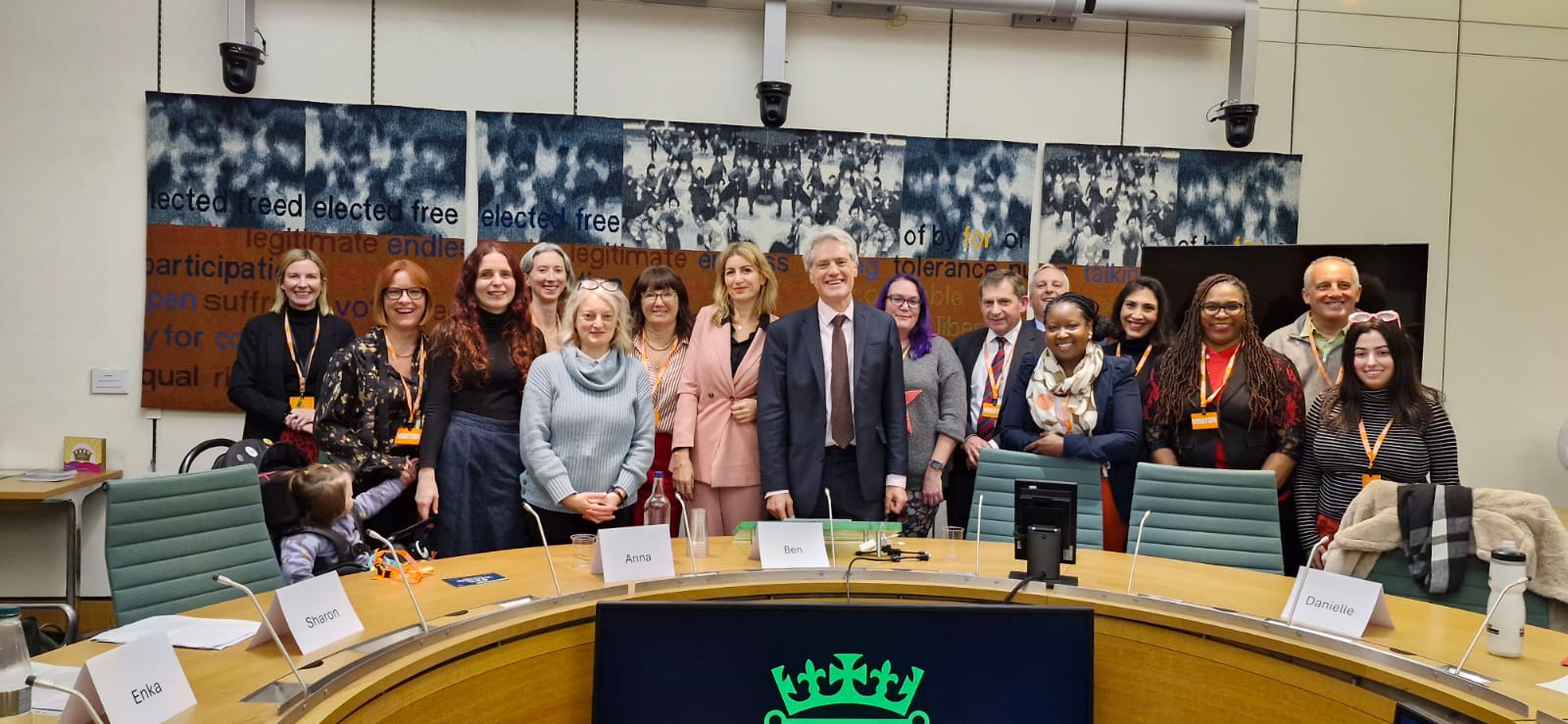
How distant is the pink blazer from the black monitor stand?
4.59 feet

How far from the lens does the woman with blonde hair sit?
3.88m

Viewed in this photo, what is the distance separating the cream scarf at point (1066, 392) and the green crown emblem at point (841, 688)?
6.42ft

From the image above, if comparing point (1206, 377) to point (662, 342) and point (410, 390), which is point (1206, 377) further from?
point (410, 390)

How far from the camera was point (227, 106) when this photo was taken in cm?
456

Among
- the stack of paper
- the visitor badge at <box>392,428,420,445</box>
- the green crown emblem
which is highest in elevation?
the visitor badge at <box>392,428,420,445</box>

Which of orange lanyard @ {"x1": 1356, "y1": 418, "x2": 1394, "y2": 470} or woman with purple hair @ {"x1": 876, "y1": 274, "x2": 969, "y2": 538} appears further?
woman with purple hair @ {"x1": 876, "y1": 274, "x2": 969, "y2": 538}

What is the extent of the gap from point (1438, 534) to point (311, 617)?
106 inches

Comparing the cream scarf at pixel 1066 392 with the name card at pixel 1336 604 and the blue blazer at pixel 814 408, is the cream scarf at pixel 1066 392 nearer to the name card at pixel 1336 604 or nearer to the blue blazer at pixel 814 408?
the blue blazer at pixel 814 408

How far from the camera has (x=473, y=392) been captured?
3.35 m

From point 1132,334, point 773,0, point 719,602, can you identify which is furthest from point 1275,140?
point 719,602

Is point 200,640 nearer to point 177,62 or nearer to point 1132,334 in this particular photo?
point 1132,334

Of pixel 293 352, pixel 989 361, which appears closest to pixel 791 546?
pixel 989 361

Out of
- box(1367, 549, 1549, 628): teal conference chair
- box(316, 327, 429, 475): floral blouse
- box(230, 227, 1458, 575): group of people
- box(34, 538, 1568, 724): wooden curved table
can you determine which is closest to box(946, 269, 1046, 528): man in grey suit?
box(230, 227, 1458, 575): group of people

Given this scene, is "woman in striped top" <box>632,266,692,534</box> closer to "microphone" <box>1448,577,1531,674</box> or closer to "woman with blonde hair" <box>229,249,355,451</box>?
"woman with blonde hair" <box>229,249,355,451</box>
